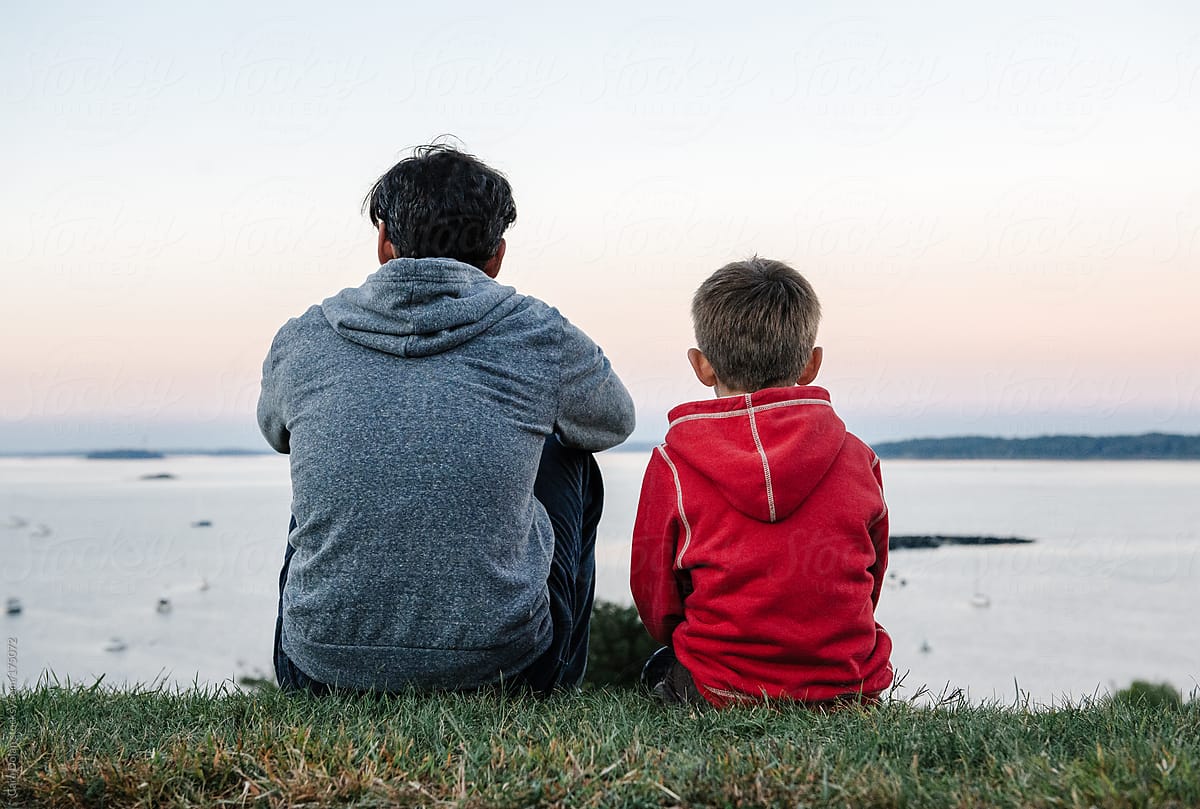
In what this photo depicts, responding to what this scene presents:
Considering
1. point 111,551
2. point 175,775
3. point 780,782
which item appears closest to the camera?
point 780,782

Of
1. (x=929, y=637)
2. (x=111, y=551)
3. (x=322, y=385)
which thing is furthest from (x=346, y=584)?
(x=929, y=637)

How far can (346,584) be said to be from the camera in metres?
2.31

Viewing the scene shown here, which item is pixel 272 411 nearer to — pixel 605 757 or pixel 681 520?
pixel 681 520

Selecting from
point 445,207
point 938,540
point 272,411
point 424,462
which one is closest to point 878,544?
point 424,462

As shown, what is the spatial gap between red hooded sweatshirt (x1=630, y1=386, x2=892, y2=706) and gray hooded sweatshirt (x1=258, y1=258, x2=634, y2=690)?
41 cm

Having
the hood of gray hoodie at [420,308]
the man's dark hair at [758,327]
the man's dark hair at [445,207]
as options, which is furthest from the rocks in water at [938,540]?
the hood of gray hoodie at [420,308]

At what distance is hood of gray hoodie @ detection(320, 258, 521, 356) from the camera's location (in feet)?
7.60

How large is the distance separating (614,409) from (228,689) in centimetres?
167

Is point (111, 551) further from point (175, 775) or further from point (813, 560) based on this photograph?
point (813, 560)

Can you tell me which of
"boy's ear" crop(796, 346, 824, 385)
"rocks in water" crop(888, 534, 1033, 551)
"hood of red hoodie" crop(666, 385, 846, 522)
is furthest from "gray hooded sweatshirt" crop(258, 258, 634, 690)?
"rocks in water" crop(888, 534, 1033, 551)

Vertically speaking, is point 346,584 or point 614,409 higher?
point 614,409

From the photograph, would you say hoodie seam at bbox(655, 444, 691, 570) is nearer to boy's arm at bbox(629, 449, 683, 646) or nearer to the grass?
boy's arm at bbox(629, 449, 683, 646)

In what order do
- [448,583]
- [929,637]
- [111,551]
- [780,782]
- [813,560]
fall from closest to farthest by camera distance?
[780,782] < [448,583] < [813,560] < [111,551] < [929,637]

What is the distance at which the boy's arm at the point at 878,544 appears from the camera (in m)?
2.70
